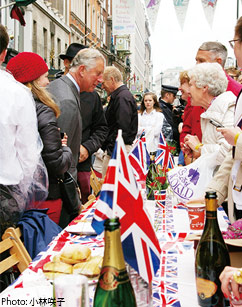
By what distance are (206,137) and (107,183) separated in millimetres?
2329

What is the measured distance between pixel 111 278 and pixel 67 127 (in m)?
2.63

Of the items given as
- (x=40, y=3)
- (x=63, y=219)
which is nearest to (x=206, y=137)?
(x=63, y=219)

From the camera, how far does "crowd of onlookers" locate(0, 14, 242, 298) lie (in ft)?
7.72

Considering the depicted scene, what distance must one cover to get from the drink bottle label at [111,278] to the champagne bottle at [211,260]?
0.39m

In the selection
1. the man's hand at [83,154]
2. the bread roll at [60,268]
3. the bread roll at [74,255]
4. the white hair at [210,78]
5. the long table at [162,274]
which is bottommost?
Answer: the long table at [162,274]

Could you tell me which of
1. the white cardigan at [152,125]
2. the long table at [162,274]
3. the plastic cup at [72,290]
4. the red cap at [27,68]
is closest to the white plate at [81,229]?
the long table at [162,274]

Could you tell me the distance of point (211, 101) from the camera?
3.23m

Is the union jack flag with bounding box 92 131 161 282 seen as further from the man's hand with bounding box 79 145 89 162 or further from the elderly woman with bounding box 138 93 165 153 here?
the elderly woman with bounding box 138 93 165 153

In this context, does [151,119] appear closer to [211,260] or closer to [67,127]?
[67,127]

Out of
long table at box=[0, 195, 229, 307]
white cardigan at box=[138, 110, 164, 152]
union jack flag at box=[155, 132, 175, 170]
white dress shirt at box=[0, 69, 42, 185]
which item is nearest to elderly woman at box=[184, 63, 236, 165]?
union jack flag at box=[155, 132, 175, 170]

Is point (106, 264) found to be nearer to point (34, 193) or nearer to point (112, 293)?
point (112, 293)

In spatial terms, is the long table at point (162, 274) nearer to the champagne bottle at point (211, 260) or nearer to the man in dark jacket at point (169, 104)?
the champagne bottle at point (211, 260)

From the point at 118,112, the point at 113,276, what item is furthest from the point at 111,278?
the point at 118,112

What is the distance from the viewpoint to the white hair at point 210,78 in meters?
3.17
